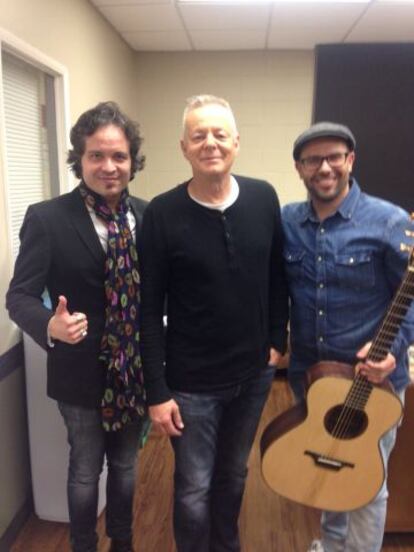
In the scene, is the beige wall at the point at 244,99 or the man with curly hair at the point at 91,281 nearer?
the man with curly hair at the point at 91,281

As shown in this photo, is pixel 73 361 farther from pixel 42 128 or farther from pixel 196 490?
pixel 42 128

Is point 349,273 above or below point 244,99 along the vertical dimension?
below

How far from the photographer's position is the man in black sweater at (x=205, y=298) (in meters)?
1.31

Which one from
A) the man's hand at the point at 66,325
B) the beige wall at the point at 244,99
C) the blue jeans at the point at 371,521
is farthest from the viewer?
the beige wall at the point at 244,99

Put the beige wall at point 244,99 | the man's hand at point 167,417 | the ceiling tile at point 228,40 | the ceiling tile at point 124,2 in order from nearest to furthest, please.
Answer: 1. the man's hand at point 167,417
2. the ceiling tile at point 124,2
3. the ceiling tile at point 228,40
4. the beige wall at point 244,99

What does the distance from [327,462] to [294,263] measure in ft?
1.90

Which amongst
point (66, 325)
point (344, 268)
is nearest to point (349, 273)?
point (344, 268)

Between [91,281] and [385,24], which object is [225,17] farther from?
[91,281]

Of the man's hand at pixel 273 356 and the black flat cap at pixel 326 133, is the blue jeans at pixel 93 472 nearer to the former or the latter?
the man's hand at pixel 273 356

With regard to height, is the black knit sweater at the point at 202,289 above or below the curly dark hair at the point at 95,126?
below

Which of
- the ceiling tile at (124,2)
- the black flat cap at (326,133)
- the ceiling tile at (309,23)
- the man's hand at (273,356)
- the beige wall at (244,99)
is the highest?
the ceiling tile at (309,23)

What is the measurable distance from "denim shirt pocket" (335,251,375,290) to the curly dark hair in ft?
2.28

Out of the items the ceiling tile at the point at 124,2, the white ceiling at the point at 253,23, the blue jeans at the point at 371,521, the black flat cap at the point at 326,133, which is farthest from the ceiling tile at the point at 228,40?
the blue jeans at the point at 371,521

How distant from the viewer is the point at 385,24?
3.19m
